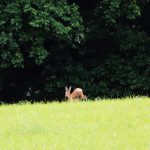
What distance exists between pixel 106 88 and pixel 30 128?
1835 cm

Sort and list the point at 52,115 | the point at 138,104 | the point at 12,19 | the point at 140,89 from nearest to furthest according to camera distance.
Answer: the point at 52,115 → the point at 138,104 → the point at 12,19 → the point at 140,89

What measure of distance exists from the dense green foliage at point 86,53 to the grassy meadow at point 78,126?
12.0 metres

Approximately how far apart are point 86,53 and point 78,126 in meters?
19.6

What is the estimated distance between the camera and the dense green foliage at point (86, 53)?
27.5 m

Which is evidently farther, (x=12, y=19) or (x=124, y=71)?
(x=124, y=71)

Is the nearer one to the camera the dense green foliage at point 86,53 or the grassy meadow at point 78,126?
the grassy meadow at point 78,126

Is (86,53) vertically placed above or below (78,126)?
above

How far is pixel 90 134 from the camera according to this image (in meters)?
11.1

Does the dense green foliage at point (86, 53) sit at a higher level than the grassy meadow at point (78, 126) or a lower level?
higher

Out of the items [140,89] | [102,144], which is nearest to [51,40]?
[140,89]

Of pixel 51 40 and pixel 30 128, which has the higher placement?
pixel 51 40

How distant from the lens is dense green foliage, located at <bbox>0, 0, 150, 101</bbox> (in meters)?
27.5

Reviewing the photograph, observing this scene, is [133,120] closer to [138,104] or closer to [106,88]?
[138,104]

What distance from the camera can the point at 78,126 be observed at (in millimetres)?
12078
